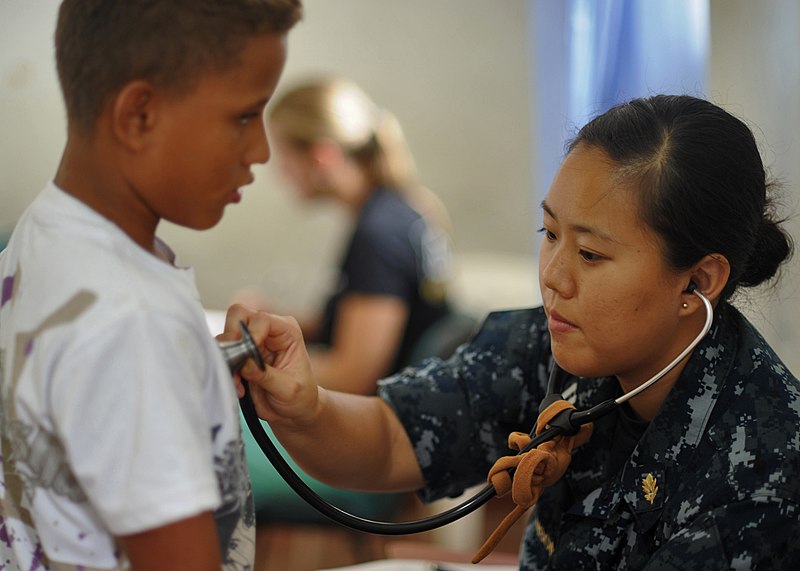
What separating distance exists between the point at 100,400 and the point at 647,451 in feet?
2.30

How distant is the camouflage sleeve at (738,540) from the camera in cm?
100

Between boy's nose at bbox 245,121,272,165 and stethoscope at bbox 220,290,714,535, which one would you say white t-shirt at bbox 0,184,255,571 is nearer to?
boy's nose at bbox 245,121,272,165

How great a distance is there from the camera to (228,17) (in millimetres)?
719

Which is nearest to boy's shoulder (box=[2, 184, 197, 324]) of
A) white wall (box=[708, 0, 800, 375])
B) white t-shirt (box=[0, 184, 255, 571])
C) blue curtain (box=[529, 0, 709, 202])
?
white t-shirt (box=[0, 184, 255, 571])

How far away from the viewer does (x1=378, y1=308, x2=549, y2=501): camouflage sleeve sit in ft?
4.29

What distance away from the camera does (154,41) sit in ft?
2.32

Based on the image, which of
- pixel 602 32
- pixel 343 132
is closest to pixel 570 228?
pixel 602 32

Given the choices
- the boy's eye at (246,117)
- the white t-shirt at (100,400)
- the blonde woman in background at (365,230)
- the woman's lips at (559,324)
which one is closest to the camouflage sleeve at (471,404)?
the woman's lips at (559,324)

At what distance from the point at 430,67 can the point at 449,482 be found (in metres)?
3.05

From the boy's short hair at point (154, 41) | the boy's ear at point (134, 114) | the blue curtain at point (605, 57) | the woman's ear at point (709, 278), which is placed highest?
the boy's short hair at point (154, 41)

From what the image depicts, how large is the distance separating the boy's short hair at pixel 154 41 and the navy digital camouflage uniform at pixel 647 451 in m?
0.68

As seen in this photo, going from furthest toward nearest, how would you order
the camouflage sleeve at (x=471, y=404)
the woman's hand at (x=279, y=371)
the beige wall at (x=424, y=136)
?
the beige wall at (x=424, y=136) → the camouflage sleeve at (x=471, y=404) → the woman's hand at (x=279, y=371)

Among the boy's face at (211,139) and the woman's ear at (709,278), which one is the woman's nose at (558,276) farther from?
the boy's face at (211,139)

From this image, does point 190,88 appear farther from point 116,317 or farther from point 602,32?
point 602,32
